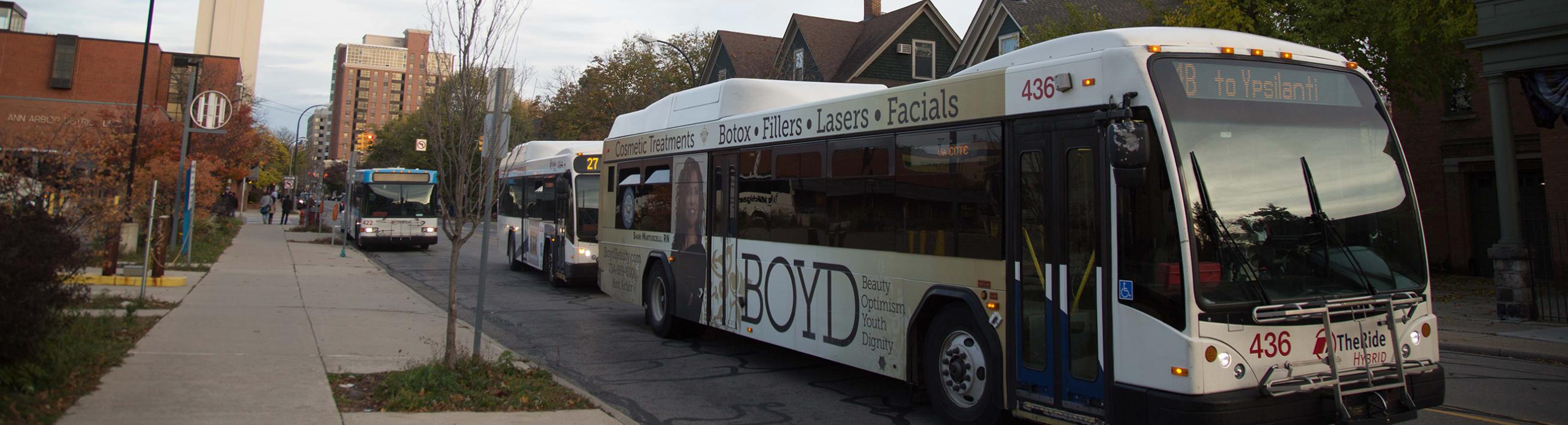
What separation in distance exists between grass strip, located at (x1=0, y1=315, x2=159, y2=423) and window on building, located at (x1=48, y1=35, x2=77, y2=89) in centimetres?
4246

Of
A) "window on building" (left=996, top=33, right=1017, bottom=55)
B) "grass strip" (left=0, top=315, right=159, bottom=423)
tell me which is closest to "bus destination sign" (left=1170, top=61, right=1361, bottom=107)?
"grass strip" (left=0, top=315, right=159, bottom=423)

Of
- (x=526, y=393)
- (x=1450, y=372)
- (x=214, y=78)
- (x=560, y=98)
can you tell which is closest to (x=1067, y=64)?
(x=526, y=393)

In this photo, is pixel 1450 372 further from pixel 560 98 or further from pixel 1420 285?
pixel 560 98

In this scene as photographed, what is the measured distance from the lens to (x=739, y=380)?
351 inches

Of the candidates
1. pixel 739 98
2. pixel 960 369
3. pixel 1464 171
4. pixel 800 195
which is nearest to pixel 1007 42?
pixel 1464 171

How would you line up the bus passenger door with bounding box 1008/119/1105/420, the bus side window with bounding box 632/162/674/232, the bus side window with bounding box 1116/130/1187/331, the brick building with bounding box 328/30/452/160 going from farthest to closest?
the brick building with bounding box 328/30/452/160, the bus side window with bounding box 632/162/674/232, the bus passenger door with bounding box 1008/119/1105/420, the bus side window with bounding box 1116/130/1187/331

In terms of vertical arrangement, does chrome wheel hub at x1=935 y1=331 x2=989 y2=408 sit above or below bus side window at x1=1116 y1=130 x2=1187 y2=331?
below

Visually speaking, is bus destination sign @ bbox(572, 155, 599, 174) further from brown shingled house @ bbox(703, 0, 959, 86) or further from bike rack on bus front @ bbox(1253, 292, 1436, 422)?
brown shingled house @ bbox(703, 0, 959, 86)

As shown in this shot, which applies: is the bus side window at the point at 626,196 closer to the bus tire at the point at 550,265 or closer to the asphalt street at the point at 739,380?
the asphalt street at the point at 739,380

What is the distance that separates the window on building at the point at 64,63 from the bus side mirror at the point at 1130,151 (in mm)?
49921

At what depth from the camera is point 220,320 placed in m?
10.9

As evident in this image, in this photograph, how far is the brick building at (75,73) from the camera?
1582 inches

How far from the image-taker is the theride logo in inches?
207

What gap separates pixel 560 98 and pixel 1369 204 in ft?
141
